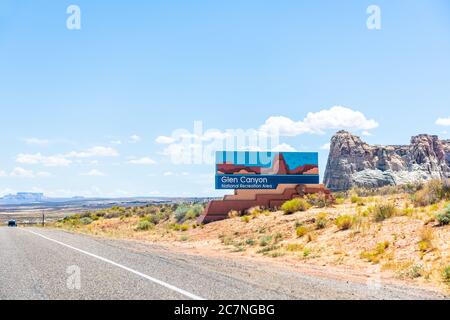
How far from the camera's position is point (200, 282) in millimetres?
10852

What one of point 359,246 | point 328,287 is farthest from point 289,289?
point 359,246

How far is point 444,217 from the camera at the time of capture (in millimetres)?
18688

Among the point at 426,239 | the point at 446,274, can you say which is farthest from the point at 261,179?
the point at 446,274

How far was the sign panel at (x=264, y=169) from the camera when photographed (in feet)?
128

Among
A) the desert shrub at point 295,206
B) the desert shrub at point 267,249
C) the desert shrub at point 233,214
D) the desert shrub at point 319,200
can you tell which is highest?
the desert shrub at point 319,200

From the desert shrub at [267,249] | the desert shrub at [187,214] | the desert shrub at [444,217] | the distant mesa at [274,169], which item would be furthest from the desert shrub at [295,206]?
the desert shrub at [444,217]

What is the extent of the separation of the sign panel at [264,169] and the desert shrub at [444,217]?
20876 mm

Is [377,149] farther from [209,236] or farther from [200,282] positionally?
[200,282]

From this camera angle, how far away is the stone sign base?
38.2 metres

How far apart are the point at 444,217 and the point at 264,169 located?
22.2 metres

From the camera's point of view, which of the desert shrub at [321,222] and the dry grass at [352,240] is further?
the desert shrub at [321,222]

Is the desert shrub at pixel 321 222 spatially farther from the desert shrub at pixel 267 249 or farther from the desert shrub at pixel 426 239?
the desert shrub at pixel 426 239

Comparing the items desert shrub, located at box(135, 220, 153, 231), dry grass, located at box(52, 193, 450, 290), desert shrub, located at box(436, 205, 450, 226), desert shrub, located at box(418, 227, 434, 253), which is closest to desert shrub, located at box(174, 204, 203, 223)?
desert shrub, located at box(135, 220, 153, 231)
